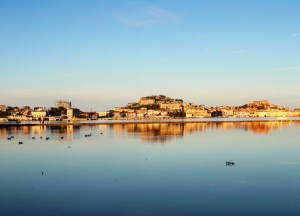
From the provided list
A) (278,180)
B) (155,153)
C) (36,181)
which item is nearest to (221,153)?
(155,153)

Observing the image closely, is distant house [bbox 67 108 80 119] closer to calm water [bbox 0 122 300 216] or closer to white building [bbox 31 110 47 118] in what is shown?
white building [bbox 31 110 47 118]

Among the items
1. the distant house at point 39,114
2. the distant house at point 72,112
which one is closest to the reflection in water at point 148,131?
the distant house at point 72,112

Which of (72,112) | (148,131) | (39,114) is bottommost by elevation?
(148,131)

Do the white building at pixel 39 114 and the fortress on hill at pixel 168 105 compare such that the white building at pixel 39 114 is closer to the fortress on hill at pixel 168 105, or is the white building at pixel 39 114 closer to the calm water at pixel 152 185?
the fortress on hill at pixel 168 105

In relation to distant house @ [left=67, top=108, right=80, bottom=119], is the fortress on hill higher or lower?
higher

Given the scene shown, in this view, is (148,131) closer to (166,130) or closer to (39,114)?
(166,130)

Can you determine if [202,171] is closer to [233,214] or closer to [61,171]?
[233,214]

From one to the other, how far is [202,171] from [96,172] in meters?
4.63

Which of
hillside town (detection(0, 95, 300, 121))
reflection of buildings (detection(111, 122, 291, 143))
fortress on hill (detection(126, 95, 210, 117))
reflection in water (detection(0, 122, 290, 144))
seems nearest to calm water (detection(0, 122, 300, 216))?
reflection in water (detection(0, 122, 290, 144))

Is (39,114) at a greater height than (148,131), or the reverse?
(39,114)

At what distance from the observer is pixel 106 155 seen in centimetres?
1780

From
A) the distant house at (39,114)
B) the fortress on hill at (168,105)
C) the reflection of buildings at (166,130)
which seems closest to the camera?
the reflection of buildings at (166,130)

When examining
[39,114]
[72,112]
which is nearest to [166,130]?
[72,112]

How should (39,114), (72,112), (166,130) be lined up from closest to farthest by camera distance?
(166,130) < (39,114) < (72,112)
